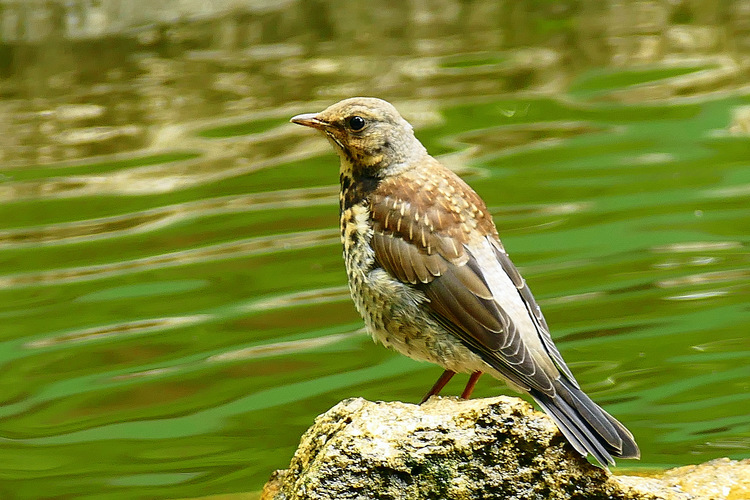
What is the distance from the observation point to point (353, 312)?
872 cm

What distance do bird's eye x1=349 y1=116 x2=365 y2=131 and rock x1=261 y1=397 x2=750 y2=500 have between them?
1607 millimetres

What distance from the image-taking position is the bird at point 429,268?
507 centimetres

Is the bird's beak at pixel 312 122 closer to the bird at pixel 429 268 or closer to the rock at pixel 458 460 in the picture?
the bird at pixel 429 268

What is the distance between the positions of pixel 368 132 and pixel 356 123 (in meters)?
0.07

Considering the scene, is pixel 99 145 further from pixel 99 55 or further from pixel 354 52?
pixel 354 52

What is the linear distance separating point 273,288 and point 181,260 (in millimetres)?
959

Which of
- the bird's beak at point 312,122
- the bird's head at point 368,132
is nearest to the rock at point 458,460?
the bird's head at point 368,132

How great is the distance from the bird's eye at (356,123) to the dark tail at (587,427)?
4.99 feet

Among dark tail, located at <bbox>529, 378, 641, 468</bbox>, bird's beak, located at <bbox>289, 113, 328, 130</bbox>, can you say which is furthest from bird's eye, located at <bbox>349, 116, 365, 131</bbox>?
dark tail, located at <bbox>529, 378, 641, 468</bbox>

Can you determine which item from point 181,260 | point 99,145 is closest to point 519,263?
point 181,260

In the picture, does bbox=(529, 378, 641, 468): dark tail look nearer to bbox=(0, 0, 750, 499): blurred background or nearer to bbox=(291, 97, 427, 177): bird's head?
bbox=(291, 97, 427, 177): bird's head

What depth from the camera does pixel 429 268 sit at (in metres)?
5.27

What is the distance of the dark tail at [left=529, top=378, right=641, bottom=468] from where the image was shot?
4.43 metres

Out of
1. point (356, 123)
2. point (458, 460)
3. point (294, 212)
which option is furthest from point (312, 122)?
point (294, 212)
